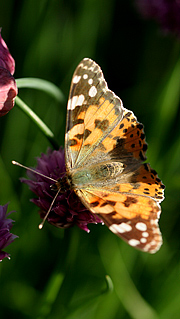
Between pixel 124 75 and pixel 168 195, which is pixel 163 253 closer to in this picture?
pixel 168 195

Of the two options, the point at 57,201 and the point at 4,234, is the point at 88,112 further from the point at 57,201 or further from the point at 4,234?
the point at 4,234

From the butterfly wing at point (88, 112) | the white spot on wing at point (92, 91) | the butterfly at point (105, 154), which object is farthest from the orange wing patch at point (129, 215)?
the white spot on wing at point (92, 91)

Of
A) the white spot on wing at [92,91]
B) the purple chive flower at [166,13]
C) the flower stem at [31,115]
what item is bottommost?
the flower stem at [31,115]

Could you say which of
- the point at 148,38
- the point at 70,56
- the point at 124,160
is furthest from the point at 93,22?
the point at 124,160

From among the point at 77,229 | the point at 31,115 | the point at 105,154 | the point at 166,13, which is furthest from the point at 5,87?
the point at 166,13

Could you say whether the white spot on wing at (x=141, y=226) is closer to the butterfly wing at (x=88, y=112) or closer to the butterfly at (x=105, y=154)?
the butterfly at (x=105, y=154)

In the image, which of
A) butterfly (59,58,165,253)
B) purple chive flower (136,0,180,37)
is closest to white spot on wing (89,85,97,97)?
butterfly (59,58,165,253)
